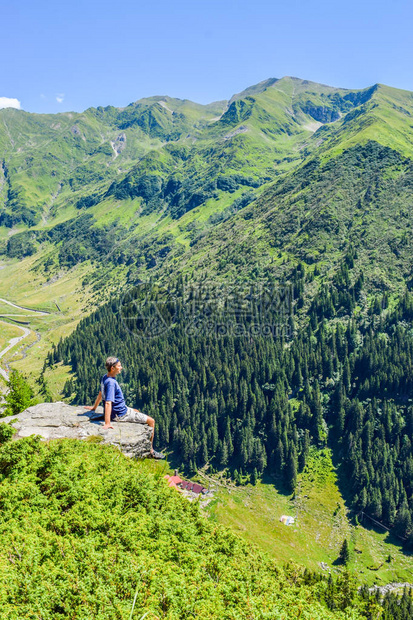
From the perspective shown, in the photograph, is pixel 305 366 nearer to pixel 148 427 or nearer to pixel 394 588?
pixel 394 588

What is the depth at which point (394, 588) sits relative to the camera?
8181 centimetres

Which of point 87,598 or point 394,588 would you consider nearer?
point 87,598

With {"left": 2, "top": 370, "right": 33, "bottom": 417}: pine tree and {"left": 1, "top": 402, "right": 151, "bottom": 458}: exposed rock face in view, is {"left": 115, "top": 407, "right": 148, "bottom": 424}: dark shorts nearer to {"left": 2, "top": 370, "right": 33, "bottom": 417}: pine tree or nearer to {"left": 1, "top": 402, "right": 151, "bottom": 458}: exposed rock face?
{"left": 1, "top": 402, "right": 151, "bottom": 458}: exposed rock face

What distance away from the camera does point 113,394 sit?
2302cm

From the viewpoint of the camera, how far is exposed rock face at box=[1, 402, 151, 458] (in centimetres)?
2370

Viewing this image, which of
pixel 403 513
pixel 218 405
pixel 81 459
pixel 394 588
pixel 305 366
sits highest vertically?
pixel 81 459

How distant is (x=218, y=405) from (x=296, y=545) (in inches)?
2269

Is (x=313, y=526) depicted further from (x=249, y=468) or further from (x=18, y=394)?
(x=18, y=394)

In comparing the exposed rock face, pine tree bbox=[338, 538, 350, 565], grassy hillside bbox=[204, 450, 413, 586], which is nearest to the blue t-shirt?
the exposed rock face

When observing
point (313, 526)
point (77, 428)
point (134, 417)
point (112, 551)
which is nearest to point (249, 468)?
point (313, 526)

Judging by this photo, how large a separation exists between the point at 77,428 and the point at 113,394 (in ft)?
14.1

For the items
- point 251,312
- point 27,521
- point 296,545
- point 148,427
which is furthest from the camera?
point 251,312

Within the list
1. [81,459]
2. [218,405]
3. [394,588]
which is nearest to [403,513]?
[394,588]

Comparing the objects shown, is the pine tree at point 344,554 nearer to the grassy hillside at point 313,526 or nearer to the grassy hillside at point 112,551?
the grassy hillside at point 313,526
